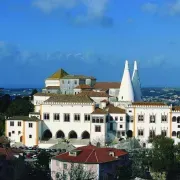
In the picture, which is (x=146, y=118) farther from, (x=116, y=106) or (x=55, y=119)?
(x=55, y=119)

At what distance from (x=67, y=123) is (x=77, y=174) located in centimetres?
2515

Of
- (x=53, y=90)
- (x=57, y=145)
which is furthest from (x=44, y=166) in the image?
(x=53, y=90)

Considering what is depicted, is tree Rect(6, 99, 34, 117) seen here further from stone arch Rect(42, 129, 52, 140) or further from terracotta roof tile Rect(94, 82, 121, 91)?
terracotta roof tile Rect(94, 82, 121, 91)

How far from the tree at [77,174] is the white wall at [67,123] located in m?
23.0

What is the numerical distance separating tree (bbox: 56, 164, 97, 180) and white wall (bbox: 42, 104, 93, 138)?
75.5ft

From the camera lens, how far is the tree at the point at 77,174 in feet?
138

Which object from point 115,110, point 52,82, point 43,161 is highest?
point 52,82

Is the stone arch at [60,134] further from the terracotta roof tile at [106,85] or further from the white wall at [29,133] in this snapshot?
the terracotta roof tile at [106,85]

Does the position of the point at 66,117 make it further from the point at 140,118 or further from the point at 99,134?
the point at 140,118

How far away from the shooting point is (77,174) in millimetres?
42188

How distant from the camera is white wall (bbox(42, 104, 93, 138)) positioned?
66625 mm

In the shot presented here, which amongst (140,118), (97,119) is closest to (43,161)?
(97,119)

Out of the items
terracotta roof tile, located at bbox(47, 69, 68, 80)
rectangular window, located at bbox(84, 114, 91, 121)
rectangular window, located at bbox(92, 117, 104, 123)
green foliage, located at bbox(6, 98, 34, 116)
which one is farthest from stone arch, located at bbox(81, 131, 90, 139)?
terracotta roof tile, located at bbox(47, 69, 68, 80)

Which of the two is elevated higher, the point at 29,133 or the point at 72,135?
the point at 29,133
